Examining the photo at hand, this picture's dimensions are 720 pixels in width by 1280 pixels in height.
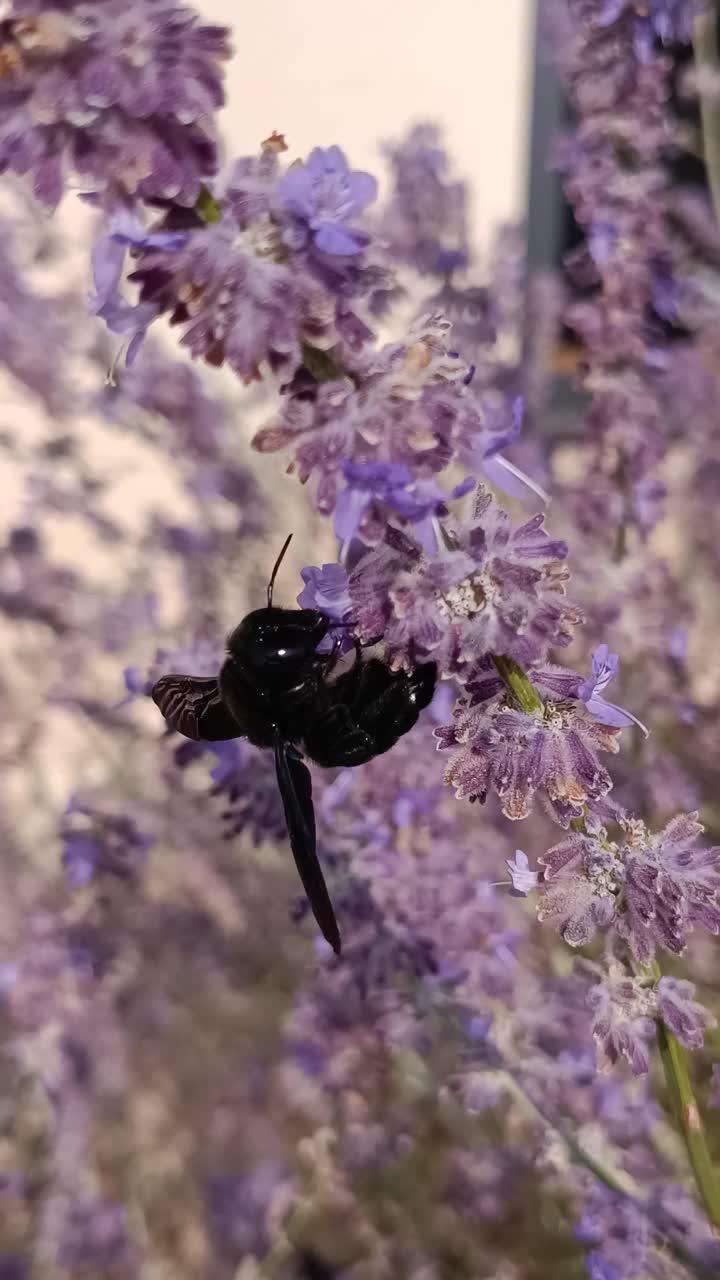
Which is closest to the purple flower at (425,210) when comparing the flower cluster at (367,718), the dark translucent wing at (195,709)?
the flower cluster at (367,718)

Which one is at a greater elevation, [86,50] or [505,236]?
[86,50]

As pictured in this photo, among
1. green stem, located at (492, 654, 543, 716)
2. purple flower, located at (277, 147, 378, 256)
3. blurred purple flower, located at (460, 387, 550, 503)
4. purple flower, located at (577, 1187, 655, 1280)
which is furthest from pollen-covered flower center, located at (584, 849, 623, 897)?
purple flower, located at (577, 1187, 655, 1280)

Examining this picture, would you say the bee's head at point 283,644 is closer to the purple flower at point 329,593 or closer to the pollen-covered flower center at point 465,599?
the purple flower at point 329,593

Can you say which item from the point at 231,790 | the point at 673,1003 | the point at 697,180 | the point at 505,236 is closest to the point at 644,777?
the point at 231,790

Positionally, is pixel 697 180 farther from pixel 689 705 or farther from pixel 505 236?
pixel 689 705

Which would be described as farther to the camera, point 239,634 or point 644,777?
point 644,777

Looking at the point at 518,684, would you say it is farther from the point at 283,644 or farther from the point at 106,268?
the point at 106,268

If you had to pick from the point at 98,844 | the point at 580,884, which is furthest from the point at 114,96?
the point at 98,844
